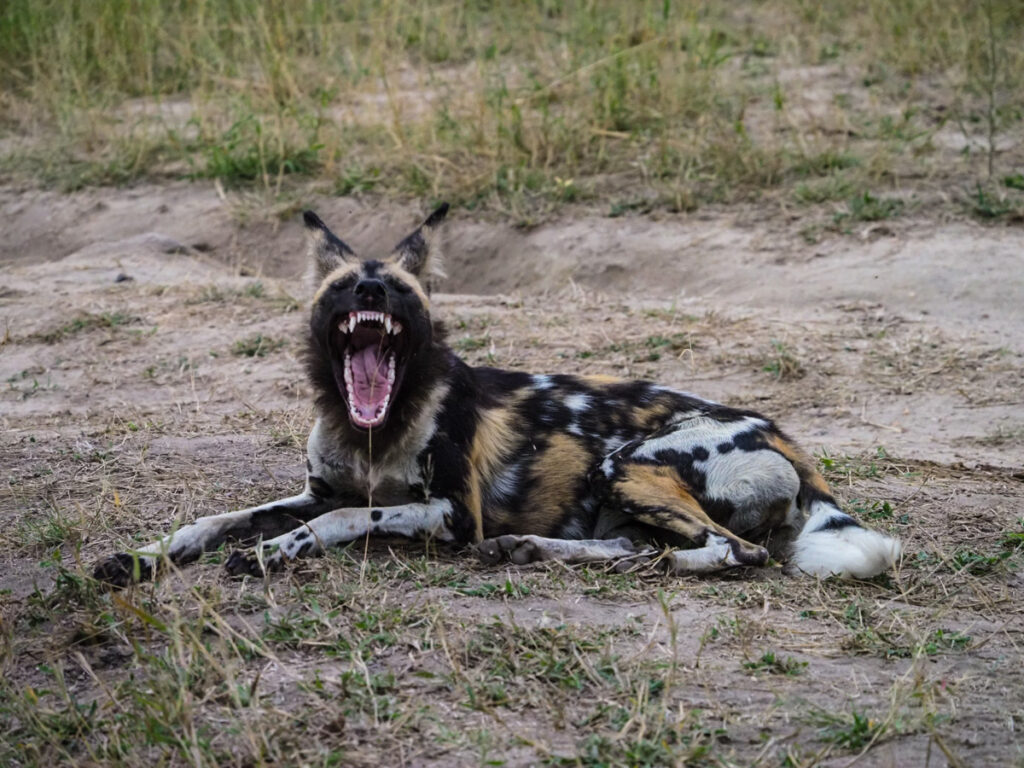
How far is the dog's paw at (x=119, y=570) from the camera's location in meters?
3.33

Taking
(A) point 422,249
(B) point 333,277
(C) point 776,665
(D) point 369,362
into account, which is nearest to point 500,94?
(A) point 422,249

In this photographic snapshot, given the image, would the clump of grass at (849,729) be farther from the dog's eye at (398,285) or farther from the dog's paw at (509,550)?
the dog's eye at (398,285)

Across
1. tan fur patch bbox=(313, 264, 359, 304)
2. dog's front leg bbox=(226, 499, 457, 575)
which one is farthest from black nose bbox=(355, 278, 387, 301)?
dog's front leg bbox=(226, 499, 457, 575)

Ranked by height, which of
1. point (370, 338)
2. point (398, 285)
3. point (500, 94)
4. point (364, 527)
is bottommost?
point (364, 527)

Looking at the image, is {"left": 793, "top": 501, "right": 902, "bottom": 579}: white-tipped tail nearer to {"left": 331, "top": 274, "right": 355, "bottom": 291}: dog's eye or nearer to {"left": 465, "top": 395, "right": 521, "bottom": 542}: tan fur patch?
{"left": 465, "top": 395, "right": 521, "bottom": 542}: tan fur patch

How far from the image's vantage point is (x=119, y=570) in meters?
3.36

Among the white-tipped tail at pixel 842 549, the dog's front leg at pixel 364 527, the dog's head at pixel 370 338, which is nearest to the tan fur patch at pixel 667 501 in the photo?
the white-tipped tail at pixel 842 549

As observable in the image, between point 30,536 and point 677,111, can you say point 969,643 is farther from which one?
point 677,111

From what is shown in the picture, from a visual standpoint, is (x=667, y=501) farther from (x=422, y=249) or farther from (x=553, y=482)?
(x=422, y=249)

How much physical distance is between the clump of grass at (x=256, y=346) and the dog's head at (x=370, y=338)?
201 centimetres

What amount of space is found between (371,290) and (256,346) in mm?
2418

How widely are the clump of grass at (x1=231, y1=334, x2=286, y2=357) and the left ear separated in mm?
2074

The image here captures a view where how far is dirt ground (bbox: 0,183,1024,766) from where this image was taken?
2590mm

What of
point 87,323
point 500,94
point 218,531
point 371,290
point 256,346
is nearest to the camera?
point 218,531
